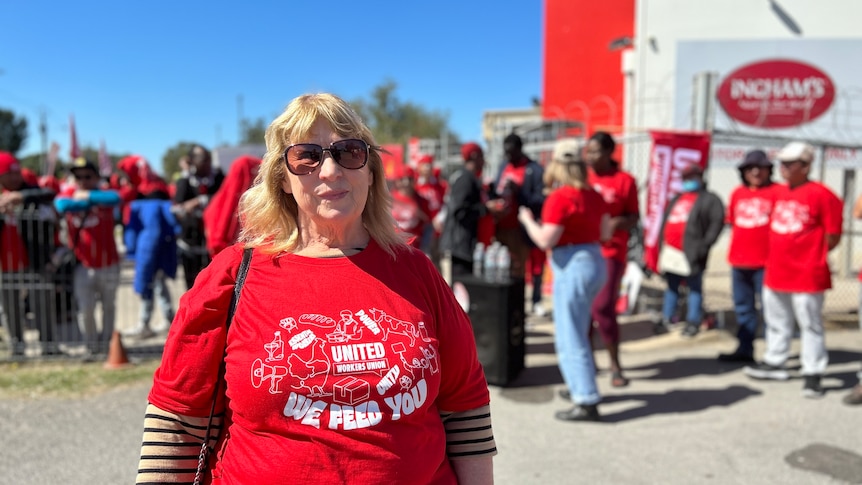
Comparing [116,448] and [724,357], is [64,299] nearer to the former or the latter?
[116,448]

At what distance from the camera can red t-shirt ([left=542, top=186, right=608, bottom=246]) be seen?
418 centimetres

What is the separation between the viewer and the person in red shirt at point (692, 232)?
6.63 metres

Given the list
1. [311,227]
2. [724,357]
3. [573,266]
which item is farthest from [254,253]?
[724,357]

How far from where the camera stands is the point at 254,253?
1766 mm

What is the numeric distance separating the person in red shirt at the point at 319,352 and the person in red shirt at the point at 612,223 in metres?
3.42

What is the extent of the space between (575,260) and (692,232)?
10.1ft

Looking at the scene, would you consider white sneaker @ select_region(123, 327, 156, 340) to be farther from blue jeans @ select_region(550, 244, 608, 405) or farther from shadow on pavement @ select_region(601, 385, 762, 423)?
shadow on pavement @ select_region(601, 385, 762, 423)

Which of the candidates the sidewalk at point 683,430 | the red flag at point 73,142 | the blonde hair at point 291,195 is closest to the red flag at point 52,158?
the red flag at point 73,142

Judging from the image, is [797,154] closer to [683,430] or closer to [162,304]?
[683,430]

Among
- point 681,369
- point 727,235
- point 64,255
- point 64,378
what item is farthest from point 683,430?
point 727,235

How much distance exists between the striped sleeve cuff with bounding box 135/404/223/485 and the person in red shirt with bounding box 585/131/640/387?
12.7 feet

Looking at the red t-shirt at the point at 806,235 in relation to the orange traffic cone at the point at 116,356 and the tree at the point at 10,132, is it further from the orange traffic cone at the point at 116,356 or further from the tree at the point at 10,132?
the tree at the point at 10,132

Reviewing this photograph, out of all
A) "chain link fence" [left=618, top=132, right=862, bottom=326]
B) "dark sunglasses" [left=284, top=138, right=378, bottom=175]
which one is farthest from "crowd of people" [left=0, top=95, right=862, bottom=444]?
"chain link fence" [left=618, top=132, right=862, bottom=326]

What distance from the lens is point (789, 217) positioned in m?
4.92
